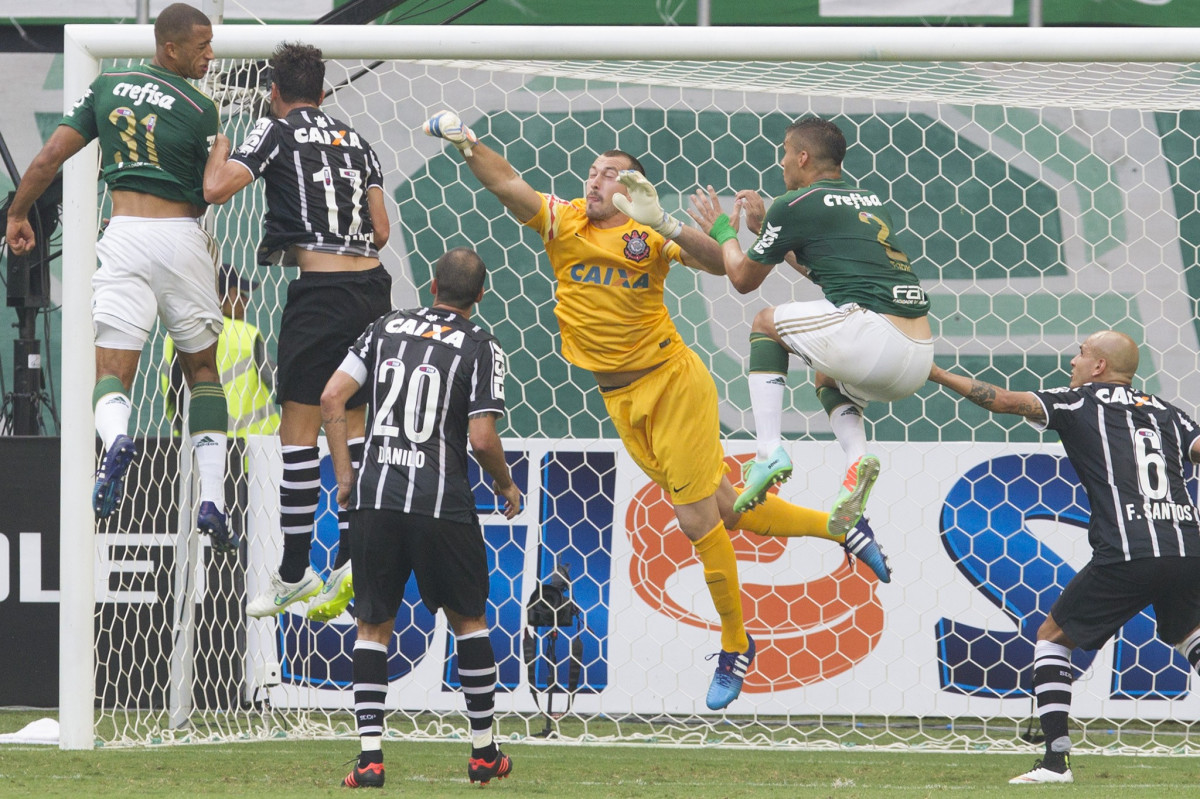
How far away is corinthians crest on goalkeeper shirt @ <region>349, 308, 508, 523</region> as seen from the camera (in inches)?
201

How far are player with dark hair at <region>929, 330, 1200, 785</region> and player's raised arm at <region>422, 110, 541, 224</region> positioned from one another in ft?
5.93

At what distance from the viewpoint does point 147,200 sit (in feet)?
18.7

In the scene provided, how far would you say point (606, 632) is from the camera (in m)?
7.34

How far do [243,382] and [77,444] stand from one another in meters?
2.08

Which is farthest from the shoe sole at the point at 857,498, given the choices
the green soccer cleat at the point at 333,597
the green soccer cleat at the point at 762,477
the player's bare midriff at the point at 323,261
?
the player's bare midriff at the point at 323,261

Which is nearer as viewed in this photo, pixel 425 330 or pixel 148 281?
pixel 425 330

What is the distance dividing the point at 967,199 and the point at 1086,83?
232 cm

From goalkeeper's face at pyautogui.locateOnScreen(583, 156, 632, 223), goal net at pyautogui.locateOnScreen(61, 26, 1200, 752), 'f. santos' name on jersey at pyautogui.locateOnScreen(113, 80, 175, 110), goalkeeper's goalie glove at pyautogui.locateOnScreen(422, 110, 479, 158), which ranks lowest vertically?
goal net at pyautogui.locateOnScreen(61, 26, 1200, 752)

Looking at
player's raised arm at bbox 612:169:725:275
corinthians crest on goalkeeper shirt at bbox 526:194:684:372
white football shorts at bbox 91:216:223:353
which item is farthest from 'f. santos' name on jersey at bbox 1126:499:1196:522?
white football shorts at bbox 91:216:223:353

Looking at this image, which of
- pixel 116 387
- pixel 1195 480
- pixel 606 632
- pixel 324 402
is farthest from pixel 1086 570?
pixel 116 387

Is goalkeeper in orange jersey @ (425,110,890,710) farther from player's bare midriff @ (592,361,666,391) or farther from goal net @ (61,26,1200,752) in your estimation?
goal net @ (61,26,1200,752)

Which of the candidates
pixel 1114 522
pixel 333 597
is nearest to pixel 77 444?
pixel 333 597

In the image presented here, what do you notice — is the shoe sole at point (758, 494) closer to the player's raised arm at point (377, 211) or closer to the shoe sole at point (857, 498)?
the shoe sole at point (857, 498)

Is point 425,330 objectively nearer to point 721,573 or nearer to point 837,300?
point 837,300
